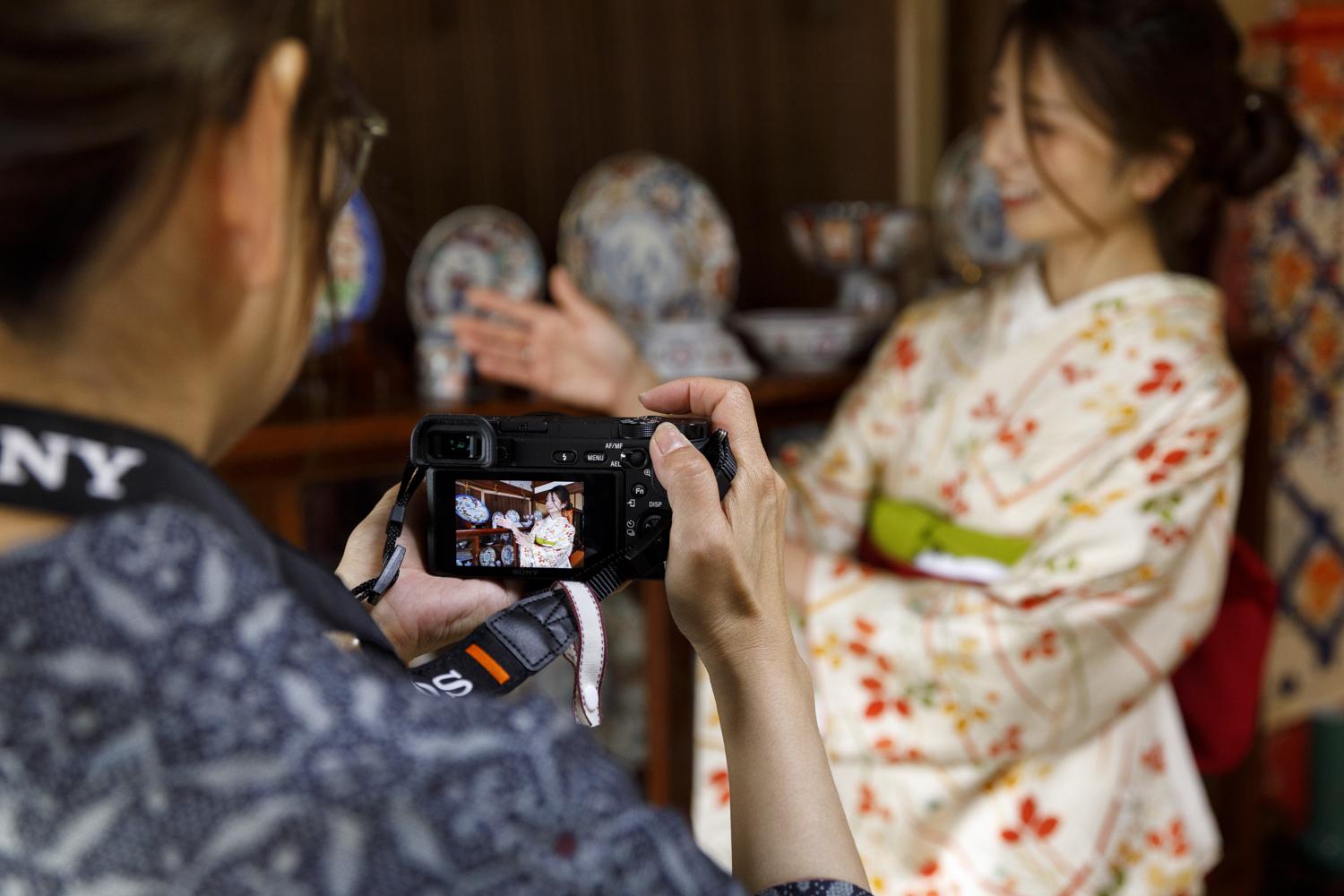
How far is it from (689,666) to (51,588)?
118cm

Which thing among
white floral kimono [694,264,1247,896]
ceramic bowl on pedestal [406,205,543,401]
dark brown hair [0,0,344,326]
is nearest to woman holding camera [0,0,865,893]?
dark brown hair [0,0,344,326]

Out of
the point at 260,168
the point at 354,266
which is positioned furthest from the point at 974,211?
the point at 260,168

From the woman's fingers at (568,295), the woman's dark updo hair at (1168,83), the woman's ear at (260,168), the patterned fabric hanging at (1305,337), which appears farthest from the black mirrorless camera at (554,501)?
the patterned fabric hanging at (1305,337)

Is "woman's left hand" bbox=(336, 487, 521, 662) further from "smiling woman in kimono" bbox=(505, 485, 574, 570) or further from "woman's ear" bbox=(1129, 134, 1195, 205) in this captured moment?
"woman's ear" bbox=(1129, 134, 1195, 205)

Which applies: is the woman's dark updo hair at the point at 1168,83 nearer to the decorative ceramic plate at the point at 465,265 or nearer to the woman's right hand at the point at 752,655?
the decorative ceramic plate at the point at 465,265

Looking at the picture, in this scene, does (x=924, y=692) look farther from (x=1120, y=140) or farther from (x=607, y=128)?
(x=607, y=128)

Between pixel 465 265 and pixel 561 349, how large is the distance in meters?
0.17

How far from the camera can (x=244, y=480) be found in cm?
123

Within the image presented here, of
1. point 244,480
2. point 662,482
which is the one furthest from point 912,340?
point 662,482

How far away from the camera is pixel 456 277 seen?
56.5 inches

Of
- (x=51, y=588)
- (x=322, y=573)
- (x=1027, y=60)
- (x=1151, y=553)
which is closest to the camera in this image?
(x=51, y=588)

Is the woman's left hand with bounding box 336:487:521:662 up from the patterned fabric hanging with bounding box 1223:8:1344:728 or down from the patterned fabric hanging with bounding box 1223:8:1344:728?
up

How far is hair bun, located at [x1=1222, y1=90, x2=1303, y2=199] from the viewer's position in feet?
4.49

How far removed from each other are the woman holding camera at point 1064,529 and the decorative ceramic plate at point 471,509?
632 mm
